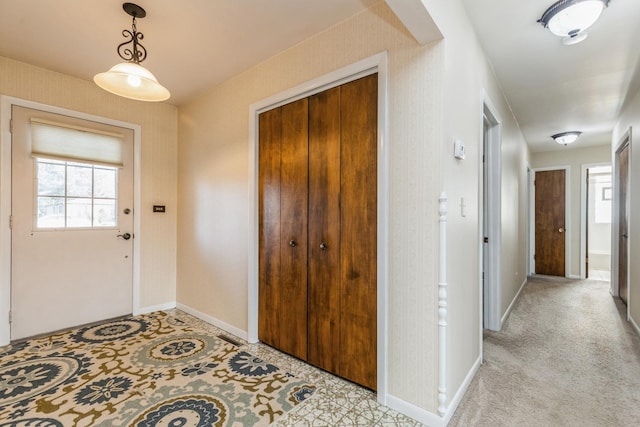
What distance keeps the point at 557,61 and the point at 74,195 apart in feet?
16.1

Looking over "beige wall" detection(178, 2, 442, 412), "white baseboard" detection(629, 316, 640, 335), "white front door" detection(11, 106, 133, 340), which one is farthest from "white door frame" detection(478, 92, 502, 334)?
"white front door" detection(11, 106, 133, 340)

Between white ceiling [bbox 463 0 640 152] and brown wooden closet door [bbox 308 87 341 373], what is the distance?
4.00 feet

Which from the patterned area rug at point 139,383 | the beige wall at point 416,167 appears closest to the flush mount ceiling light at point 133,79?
the beige wall at point 416,167

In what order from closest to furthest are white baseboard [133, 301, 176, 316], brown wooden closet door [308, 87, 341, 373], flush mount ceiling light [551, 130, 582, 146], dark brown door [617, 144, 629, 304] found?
1. brown wooden closet door [308, 87, 341, 373]
2. white baseboard [133, 301, 176, 316]
3. dark brown door [617, 144, 629, 304]
4. flush mount ceiling light [551, 130, 582, 146]

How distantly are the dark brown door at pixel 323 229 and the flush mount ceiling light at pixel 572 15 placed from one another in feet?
4.06

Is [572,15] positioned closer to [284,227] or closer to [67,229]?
[284,227]

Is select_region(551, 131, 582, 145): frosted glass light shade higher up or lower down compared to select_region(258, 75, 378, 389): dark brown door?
higher up

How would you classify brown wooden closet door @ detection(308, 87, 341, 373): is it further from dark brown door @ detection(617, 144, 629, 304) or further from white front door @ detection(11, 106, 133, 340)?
dark brown door @ detection(617, 144, 629, 304)

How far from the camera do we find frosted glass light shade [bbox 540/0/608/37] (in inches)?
71.6

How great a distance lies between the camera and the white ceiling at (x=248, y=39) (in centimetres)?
205

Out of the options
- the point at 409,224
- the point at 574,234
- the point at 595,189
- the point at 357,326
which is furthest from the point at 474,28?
the point at 595,189

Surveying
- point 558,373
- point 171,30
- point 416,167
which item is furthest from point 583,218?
point 171,30

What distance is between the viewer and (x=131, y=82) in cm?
195

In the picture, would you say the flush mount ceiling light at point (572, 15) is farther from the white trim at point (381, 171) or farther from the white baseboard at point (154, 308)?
the white baseboard at point (154, 308)
